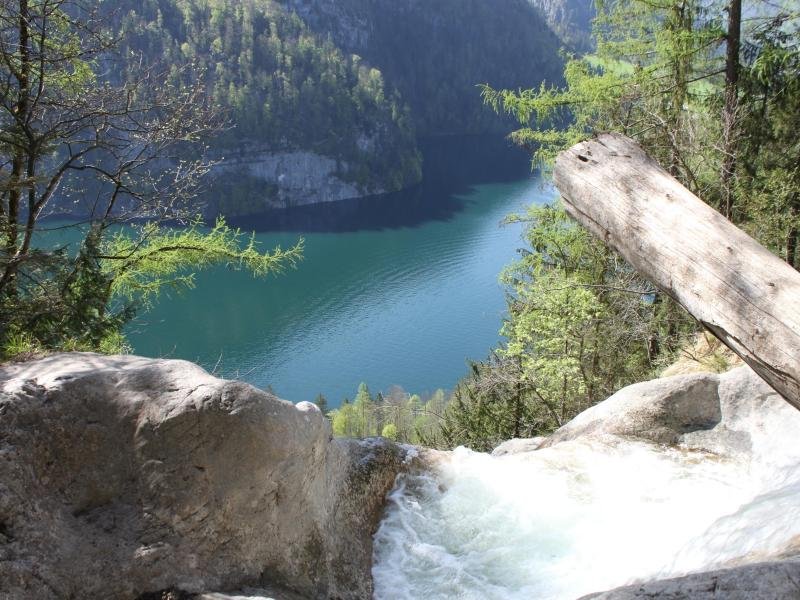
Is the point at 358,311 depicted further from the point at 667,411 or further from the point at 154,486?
the point at 154,486

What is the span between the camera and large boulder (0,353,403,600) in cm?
370

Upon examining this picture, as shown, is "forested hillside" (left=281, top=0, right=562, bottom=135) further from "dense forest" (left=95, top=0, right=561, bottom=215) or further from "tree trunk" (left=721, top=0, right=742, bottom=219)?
"tree trunk" (left=721, top=0, right=742, bottom=219)

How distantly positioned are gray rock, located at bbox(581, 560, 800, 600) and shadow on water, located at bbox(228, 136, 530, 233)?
72.2m

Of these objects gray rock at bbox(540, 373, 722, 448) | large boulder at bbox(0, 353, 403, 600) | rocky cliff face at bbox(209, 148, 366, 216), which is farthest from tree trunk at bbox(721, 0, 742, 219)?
rocky cliff face at bbox(209, 148, 366, 216)

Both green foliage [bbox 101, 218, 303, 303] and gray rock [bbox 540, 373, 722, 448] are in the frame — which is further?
green foliage [bbox 101, 218, 303, 303]

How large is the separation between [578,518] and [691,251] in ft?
7.47

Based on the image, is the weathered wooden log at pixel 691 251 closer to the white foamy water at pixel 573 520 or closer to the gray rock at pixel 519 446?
the white foamy water at pixel 573 520

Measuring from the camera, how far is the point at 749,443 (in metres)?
5.89

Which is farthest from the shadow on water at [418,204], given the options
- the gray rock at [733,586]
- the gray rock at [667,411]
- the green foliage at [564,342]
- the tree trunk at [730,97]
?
the gray rock at [733,586]

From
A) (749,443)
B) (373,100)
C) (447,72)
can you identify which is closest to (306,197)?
(373,100)

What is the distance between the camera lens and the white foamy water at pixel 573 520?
14.5 feet

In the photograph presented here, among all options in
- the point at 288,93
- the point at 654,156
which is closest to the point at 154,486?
the point at 654,156

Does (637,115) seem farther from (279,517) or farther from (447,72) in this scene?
(447,72)

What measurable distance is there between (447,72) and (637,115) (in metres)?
144
